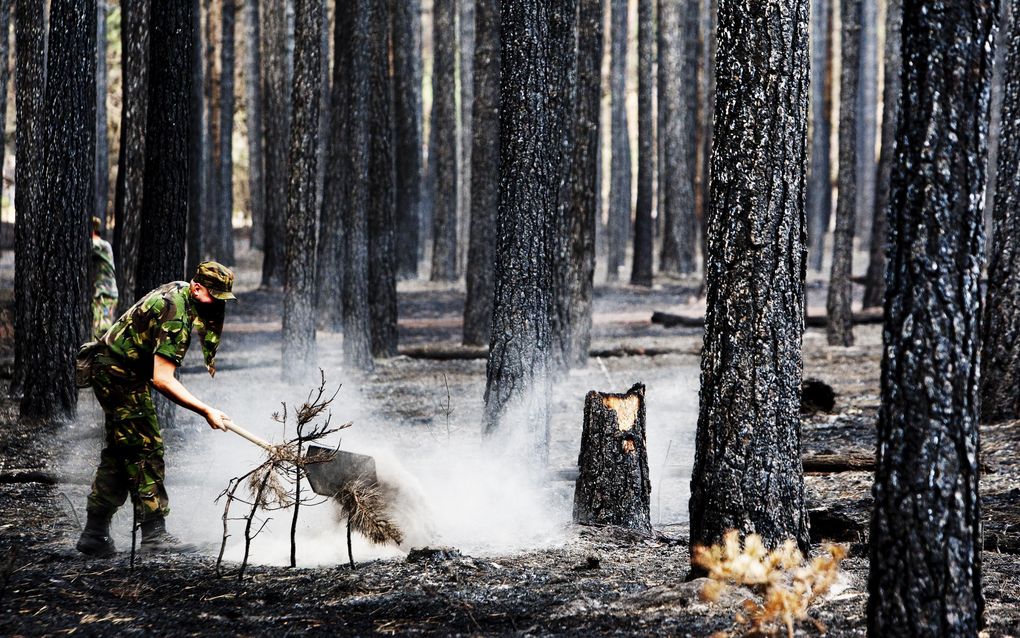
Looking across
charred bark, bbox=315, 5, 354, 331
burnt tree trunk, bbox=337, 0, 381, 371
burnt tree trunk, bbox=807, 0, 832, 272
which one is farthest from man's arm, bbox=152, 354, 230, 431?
burnt tree trunk, bbox=807, 0, 832, 272

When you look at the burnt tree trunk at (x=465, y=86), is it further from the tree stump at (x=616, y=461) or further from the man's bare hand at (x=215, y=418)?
the man's bare hand at (x=215, y=418)

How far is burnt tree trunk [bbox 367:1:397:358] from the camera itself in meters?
14.0

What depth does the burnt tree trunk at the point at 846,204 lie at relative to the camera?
15125 millimetres

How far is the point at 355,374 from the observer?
1335 cm

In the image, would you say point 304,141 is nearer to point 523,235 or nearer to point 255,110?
point 523,235

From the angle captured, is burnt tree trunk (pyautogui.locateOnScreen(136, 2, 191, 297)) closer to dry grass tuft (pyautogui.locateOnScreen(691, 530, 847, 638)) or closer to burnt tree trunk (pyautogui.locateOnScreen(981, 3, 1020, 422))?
dry grass tuft (pyautogui.locateOnScreen(691, 530, 847, 638))

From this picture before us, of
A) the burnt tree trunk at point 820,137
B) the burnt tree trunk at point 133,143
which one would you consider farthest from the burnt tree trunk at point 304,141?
the burnt tree trunk at point 820,137

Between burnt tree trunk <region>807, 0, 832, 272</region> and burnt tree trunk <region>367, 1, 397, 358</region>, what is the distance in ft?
51.0

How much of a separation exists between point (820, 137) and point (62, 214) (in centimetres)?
2323

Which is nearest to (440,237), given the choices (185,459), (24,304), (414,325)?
(414,325)

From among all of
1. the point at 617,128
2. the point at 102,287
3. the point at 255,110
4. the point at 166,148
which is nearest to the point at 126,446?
the point at 166,148

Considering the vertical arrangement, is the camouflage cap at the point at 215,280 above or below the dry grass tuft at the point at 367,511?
above

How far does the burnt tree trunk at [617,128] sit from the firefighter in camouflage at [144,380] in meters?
19.3

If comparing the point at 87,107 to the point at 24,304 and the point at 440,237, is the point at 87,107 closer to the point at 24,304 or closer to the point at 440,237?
the point at 24,304
